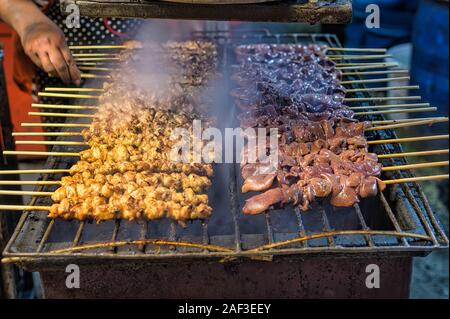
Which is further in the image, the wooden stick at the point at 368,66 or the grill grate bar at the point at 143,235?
the wooden stick at the point at 368,66

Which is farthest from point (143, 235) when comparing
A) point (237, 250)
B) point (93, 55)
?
point (93, 55)

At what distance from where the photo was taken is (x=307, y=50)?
5.47 m

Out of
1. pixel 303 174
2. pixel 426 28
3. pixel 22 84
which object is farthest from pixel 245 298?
pixel 426 28

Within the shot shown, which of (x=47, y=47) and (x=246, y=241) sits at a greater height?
(x=47, y=47)

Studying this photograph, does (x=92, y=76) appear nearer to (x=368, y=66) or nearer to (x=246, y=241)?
(x=246, y=241)

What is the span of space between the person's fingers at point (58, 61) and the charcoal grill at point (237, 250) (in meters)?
0.42

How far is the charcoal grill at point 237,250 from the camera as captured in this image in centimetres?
293

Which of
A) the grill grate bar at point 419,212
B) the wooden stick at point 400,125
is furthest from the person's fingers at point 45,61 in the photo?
the grill grate bar at point 419,212

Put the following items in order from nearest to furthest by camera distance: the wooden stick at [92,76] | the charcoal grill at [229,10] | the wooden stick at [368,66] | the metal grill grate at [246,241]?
1. the metal grill grate at [246,241]
2. the charcoal grill at [229,10]
3. the wooden stick at [92,76]
4. the wooden stick at [368,66]

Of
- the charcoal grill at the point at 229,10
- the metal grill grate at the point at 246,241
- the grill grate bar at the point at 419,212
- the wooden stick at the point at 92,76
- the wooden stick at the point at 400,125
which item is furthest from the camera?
the wooden stick at the point at 92,76

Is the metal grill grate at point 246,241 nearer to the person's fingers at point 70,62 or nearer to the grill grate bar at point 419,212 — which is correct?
the grill grate bar at point 419,212

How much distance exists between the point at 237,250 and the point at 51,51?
99.2 inches

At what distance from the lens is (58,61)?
14.2 ft

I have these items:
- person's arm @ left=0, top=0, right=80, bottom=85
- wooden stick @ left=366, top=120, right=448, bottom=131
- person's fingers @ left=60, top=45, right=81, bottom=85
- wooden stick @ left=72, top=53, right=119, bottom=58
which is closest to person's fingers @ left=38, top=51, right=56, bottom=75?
person's arm @ left=0, top=0, right=80, bottom=85
